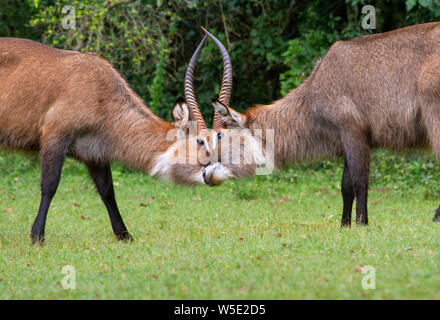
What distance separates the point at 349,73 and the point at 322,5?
586 centimetres

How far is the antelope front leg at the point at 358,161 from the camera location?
20.4 feet

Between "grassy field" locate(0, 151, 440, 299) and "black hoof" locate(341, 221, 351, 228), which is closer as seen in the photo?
"grassy field" locate(0, 151, 440, 299)

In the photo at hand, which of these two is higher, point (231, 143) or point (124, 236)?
point (231, 143)

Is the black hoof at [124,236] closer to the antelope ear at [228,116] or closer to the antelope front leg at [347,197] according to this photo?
the antelope ear at [228,116]

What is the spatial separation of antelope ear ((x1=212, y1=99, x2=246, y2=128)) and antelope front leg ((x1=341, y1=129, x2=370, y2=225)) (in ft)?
3.31

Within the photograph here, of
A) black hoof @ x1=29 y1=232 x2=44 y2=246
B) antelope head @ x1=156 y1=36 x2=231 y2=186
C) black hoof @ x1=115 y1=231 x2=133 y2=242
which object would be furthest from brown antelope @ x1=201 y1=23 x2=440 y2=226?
black hoof @ x1=29 y1=232 x2=44 y2=246

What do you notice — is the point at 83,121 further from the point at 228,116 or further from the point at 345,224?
the point at 345,224

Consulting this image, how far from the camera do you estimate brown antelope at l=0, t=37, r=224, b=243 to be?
6.09 meters

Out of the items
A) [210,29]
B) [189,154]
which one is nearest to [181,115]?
[189,154]

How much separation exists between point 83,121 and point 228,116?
54.4 inches

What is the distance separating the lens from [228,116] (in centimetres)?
640

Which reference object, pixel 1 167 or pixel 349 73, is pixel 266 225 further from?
pixel 1 167

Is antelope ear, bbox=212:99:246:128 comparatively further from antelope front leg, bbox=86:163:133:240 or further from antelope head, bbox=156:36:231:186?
antelope front leg, bbox=86:163:133:240
